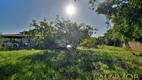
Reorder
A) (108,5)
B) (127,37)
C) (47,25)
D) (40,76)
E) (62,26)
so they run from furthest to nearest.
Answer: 1. (47,25)
2. (62,26)
3. (127,37)
4. (108,5)
5. (40,76)

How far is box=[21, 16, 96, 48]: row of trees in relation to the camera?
59.5 ft

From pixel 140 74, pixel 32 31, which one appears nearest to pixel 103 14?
pixel 32 31

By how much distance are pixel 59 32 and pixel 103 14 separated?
502 centimetres

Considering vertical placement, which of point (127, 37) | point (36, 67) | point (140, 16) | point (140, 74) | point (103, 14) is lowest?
point (140, 74)

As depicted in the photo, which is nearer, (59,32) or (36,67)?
(36,67)

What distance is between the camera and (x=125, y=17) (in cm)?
1123

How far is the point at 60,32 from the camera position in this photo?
18.0 m

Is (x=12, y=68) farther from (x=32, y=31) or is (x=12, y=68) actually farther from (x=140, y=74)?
(x=32, y=31)

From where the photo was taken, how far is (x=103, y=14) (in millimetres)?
17328

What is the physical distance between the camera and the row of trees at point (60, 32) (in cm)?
1812

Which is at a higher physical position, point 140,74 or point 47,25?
point 47,25

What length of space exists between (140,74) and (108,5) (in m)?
9.93

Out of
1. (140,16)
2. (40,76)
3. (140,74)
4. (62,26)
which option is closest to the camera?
(40,76)

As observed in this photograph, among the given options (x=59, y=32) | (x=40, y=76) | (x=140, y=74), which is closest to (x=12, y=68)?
(x=40, y=76)
